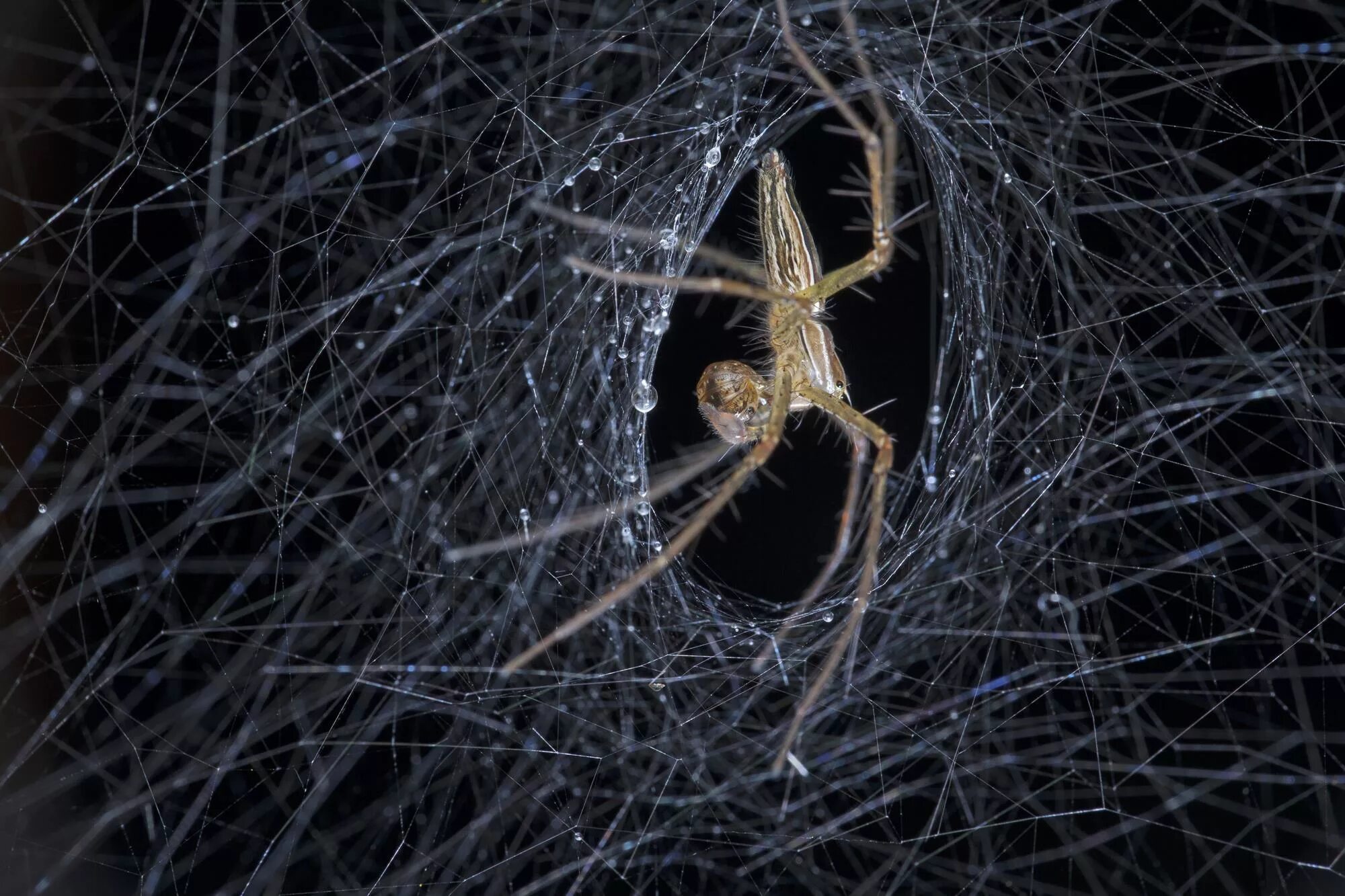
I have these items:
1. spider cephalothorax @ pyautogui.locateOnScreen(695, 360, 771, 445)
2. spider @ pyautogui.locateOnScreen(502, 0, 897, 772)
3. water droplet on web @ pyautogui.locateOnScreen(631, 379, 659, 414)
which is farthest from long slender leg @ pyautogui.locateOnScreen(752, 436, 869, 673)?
water droplet on web @ pyautogui.locateOnScreen(631, 379, 659, 414)

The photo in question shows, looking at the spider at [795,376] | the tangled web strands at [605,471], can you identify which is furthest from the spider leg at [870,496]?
the tangled web strands at [605,471]

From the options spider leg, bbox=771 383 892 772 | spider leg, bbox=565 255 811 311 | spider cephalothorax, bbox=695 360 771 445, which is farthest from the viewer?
spider cephalothorax, bbox=695 360 771 445

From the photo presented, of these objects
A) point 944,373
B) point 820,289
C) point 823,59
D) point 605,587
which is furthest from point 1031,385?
point 605,587

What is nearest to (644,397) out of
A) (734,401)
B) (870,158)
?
(734,401)

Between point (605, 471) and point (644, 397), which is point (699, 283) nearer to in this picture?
point (644, 397)

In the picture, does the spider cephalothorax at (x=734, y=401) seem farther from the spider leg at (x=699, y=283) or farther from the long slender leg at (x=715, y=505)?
the spider leg at (x=699, y=283)

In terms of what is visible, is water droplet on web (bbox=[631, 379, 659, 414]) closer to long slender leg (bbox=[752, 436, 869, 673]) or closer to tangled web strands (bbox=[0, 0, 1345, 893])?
tangled web strands (bbox=[0, 0, 1345, 893])

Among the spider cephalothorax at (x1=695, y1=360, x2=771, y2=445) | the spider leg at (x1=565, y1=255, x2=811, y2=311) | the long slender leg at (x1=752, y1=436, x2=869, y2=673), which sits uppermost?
the spider leg at (x1=565, y1=255, x2=811, y2=311)
